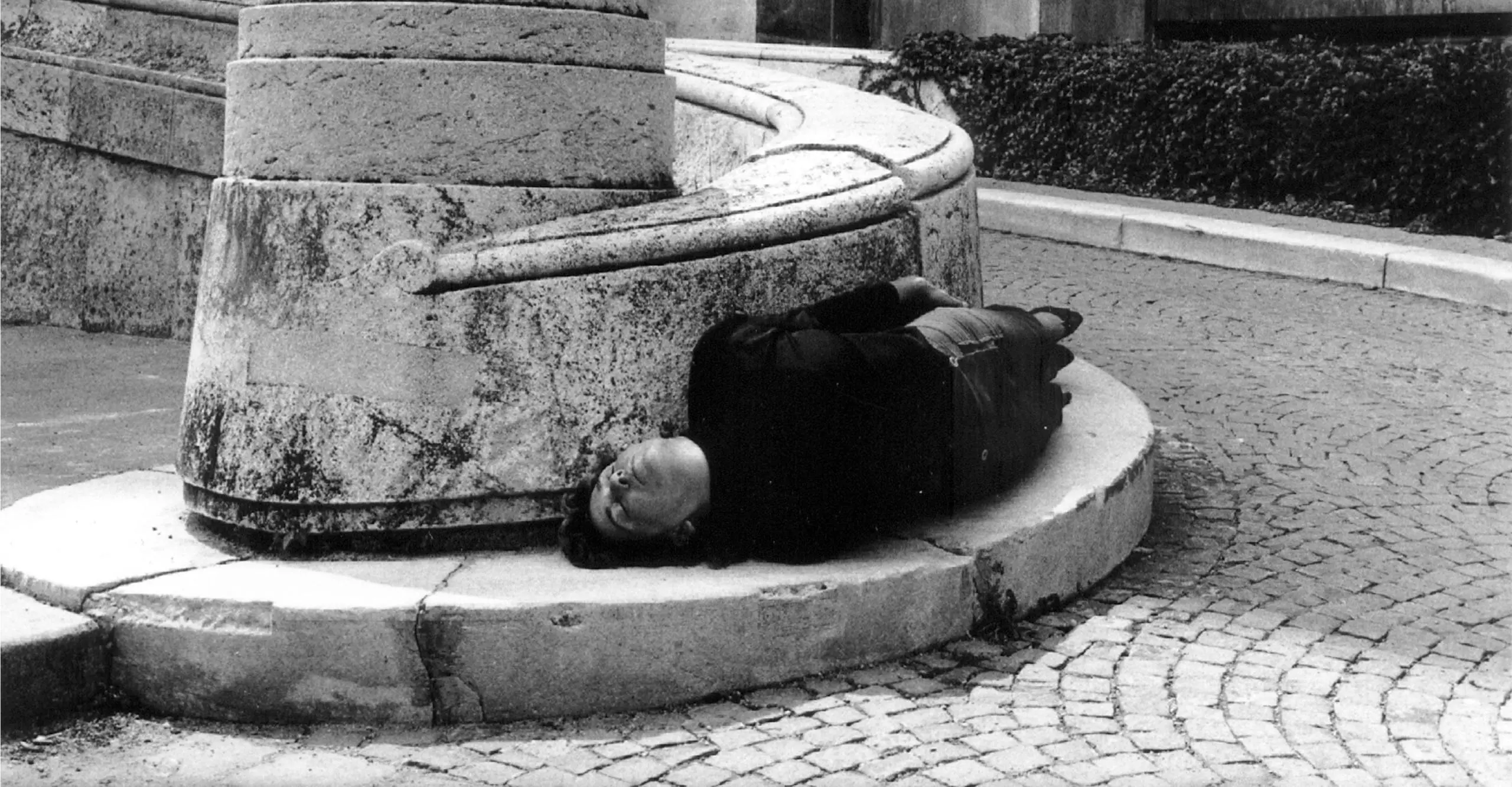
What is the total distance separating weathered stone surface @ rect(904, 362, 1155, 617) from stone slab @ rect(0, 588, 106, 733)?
Result: 6.43 feet

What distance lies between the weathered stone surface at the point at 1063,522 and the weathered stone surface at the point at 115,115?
5026 mm

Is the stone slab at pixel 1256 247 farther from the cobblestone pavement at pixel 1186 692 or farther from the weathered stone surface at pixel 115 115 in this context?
the weathered stone surface at pixel 115 115

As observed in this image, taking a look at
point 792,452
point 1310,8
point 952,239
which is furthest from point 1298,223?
point 792,452

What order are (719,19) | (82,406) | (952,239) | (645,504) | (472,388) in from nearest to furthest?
(645,504)
(472,388)
(952,239)
(82,406)
(719,19)

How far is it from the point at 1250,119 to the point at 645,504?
25.7ft

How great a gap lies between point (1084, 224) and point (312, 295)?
6.85 m

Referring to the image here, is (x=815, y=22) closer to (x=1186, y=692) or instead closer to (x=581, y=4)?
(x=581, y=4)

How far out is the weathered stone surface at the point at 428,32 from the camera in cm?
387

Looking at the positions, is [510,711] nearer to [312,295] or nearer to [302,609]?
[302,609]

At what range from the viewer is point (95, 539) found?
386cm

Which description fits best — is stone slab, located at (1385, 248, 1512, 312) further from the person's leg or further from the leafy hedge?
the person's leg

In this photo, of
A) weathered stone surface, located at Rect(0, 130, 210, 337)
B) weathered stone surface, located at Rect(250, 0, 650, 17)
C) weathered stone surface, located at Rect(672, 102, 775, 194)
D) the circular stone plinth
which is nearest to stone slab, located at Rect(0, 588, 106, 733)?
the circular stone plinth

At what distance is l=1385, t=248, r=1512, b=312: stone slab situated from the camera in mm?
7805

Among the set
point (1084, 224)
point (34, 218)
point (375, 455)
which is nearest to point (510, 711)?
point (375, 455)
